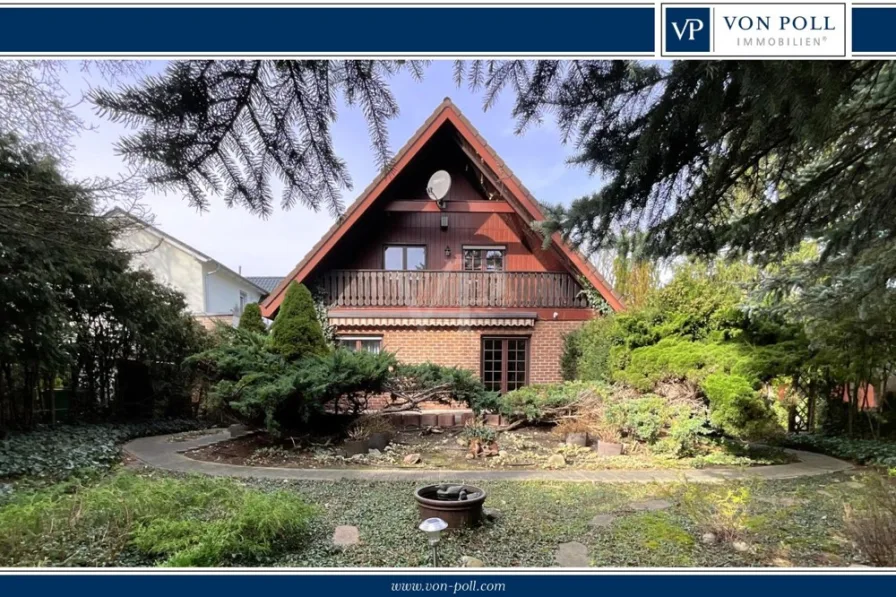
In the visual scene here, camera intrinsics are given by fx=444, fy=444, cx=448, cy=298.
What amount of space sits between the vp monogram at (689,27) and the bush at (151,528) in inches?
129

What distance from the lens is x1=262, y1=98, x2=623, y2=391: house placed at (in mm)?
8797

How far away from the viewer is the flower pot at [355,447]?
5.58 meters

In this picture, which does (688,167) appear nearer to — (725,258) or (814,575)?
(725,258)

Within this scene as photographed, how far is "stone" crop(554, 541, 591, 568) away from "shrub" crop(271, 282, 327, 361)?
4.49m

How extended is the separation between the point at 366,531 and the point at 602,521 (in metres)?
1.72

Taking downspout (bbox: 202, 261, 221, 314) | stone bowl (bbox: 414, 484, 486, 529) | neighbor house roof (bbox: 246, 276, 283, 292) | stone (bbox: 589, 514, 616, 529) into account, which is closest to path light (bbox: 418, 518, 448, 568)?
stone bowl (bbox: 414, 484, 486, 529)

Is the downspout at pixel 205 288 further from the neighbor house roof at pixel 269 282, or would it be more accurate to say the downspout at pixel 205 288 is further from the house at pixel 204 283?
the neighbor house roof at pixel 269 282

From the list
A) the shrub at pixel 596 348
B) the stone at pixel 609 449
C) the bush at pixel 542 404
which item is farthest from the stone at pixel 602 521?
the shrub at pixel 596 348

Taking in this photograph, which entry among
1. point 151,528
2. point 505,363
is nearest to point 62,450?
point 151,528

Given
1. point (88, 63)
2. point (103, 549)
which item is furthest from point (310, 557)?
point (88, 63)

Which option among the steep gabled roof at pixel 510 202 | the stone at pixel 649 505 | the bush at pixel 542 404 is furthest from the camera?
the steep gabled roof at pixel 510 202

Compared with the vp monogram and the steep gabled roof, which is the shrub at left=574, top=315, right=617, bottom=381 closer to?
the steep gabled roof

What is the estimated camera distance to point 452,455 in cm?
562
